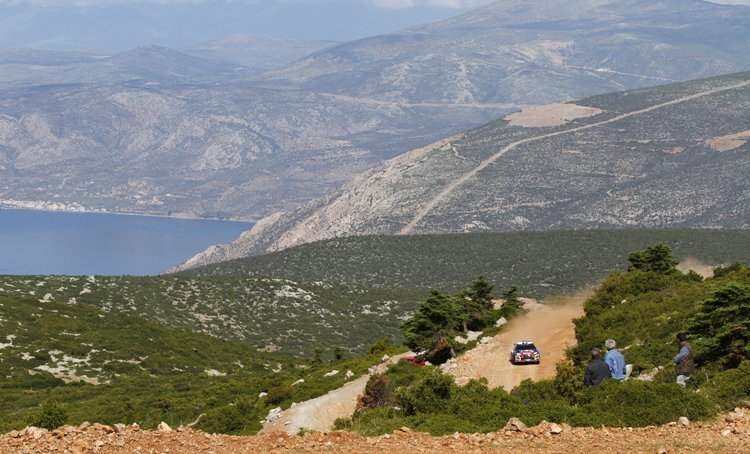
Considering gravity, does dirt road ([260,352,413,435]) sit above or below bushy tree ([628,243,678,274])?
above

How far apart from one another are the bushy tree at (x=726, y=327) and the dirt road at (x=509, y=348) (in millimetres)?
5574

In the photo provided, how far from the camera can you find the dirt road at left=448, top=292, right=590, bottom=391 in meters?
32.1

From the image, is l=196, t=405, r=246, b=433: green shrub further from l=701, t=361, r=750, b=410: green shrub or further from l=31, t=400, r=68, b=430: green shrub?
l=701, t=361, r=750, b=410: green shrub

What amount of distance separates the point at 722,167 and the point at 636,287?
120 metres

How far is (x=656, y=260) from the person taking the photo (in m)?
50.1

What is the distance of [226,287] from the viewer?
74938 mm

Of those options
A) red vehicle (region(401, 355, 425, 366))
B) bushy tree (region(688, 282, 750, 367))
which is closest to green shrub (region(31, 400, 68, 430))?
red vehicle (region(401, 355, 425, 366))

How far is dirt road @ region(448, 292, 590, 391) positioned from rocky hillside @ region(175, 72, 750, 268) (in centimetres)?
9046

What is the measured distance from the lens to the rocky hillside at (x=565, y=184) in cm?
14350

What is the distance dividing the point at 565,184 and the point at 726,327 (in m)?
141

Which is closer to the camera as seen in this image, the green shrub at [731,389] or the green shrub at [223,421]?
the green shrub at [731,389]

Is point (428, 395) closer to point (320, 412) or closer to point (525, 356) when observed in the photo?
point (320, 412)

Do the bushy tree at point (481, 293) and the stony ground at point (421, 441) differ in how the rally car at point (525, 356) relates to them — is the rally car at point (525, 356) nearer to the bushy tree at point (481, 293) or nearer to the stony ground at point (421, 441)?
the stony ground at point (421, 441)

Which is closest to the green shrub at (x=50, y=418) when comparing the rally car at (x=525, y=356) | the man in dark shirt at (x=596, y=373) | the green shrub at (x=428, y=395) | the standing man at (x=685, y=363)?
the green shrub at (x=428, y=395)
